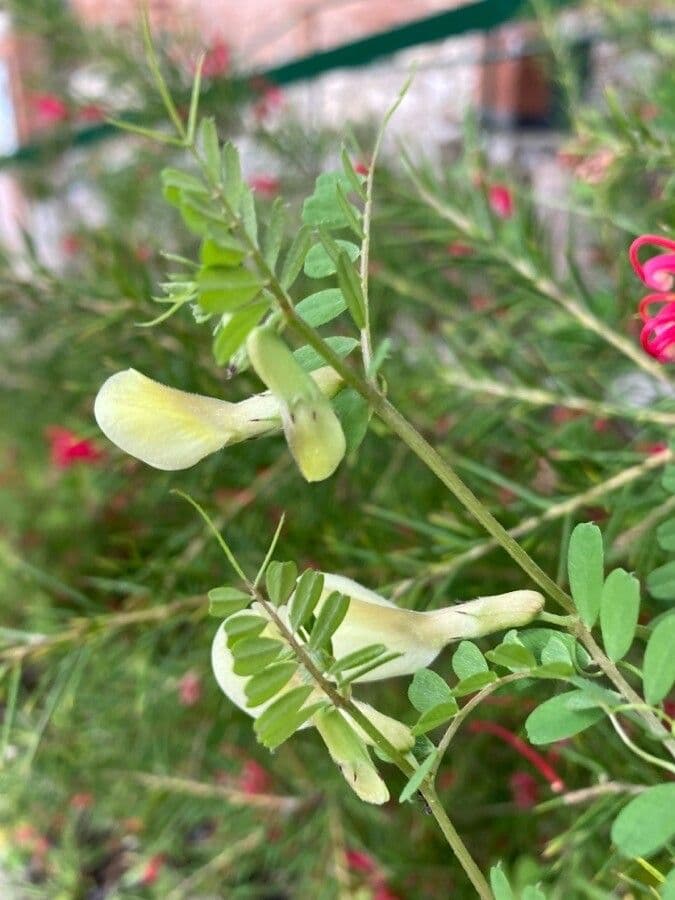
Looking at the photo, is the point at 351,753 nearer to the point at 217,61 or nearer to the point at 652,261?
the point at 652,261

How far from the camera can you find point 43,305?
1.26ft

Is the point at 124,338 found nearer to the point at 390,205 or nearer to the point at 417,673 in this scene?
the point at 390,205

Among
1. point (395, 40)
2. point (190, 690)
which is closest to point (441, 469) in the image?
point (190, 690)

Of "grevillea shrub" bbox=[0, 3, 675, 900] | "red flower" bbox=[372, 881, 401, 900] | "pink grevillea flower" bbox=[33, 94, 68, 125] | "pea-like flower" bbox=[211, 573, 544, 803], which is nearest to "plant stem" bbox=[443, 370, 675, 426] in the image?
"grevillea shrub" bbox=[0, 3, 675, 900]

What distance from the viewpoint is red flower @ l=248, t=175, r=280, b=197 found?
2.08 feet

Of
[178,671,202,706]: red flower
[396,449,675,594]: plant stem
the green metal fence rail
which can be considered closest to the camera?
[396,449,675,594]: plant stem

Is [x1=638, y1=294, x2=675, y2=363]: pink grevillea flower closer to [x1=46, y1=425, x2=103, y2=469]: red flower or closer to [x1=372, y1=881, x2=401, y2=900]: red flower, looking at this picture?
[x1=46, y1=425, x2=103, y2=469]: red flower

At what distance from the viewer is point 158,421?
0.13 metres

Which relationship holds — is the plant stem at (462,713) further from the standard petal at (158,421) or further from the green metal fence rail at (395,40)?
the green metal fence rail at (395,40)

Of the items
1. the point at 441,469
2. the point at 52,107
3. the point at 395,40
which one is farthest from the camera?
the point at 52,107

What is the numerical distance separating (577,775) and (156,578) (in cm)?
18

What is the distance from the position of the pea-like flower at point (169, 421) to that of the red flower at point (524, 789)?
306mm

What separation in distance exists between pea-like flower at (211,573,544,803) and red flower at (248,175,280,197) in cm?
52

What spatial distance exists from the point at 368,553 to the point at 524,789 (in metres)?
0.20
